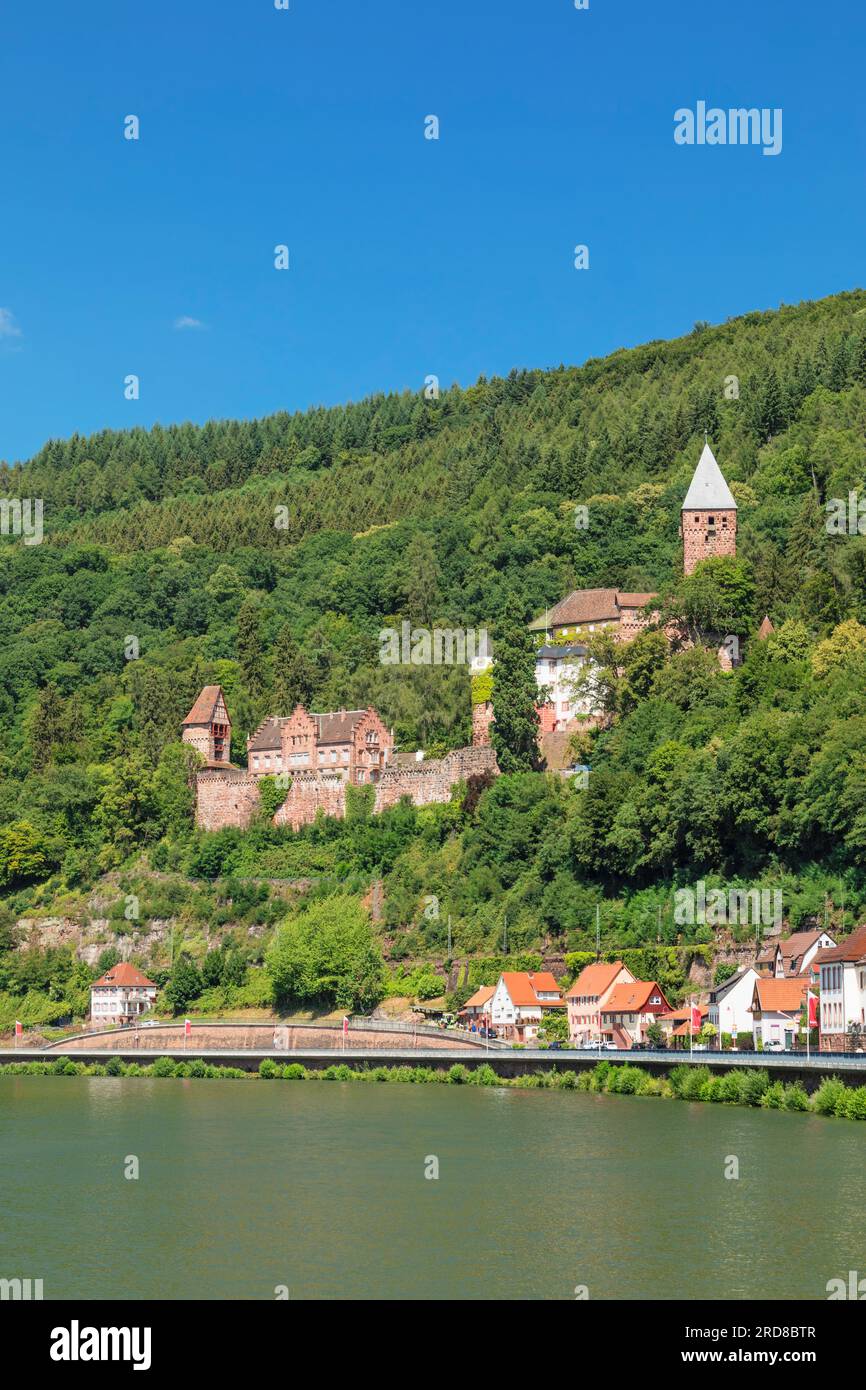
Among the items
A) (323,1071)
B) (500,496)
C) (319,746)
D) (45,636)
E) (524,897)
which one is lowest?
(323,1071)

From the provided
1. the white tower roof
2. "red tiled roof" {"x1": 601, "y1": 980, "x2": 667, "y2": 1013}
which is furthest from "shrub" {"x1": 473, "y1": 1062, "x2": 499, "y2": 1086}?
the white tower roof

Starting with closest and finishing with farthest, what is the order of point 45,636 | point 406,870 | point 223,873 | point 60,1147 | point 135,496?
point 60,1147
point 406,870
point 223,873
point 45,636
point 135,496

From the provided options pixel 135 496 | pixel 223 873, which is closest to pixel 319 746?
pixel 223 873

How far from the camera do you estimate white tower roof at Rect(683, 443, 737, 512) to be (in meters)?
97.5

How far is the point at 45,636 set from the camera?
12812 centimetres

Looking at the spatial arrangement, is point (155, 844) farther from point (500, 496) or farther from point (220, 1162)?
point (220, 1162)

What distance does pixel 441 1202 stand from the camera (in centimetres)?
4009

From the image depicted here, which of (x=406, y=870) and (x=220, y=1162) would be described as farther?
(x=406, y=870)

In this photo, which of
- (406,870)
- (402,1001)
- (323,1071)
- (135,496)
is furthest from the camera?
(135,496)

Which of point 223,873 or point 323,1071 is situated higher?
point 223,873

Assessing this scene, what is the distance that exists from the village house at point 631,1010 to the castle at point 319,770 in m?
23.2

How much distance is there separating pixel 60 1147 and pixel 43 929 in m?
46.3

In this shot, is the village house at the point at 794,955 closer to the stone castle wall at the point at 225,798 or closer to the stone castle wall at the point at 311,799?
the stone castle wall at the point at 311,799

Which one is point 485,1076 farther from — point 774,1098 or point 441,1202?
point 441,1202
